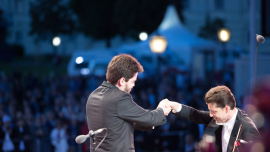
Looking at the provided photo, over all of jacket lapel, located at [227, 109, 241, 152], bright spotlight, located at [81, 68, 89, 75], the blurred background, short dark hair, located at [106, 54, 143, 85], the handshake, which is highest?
short dark hair, located at [106, 54, 143, 85]

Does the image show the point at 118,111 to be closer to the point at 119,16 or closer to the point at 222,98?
the point at 222,98

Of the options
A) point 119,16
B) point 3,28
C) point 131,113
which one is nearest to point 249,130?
point 131,113

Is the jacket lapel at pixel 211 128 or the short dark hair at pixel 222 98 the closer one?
the short dark hair at pixel 222 98

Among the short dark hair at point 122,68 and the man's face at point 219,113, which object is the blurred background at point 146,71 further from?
the short dark hair at point 122,68

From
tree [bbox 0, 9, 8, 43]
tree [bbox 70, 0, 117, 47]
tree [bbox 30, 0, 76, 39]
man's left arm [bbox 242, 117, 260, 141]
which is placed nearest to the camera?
man's left arm [bbox 242, 117, 260, 141]

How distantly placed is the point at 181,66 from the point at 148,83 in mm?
7851

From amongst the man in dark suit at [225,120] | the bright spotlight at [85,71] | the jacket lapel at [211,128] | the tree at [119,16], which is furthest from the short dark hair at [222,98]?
the tree at [119,16]

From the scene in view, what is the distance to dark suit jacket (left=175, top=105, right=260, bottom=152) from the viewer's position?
3.07 m

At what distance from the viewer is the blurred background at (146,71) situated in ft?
31.7

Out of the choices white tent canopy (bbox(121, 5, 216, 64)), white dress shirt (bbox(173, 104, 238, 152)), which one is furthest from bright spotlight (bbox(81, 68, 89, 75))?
white dress shirt (bbox(173, 104, 238, 152))

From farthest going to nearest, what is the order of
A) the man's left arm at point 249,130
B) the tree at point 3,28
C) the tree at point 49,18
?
the tree at point 49,18 → the tree at point 3,28 → the man's left arm at point 249,130

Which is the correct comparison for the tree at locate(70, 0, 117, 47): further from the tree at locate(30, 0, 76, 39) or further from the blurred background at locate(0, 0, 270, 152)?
the tree at locate(30, 0, 76, 39)

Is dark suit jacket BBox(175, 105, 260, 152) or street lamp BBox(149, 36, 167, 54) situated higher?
dark suit jacket BBox(175, 105, 260, 152)

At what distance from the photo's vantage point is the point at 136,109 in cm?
313
